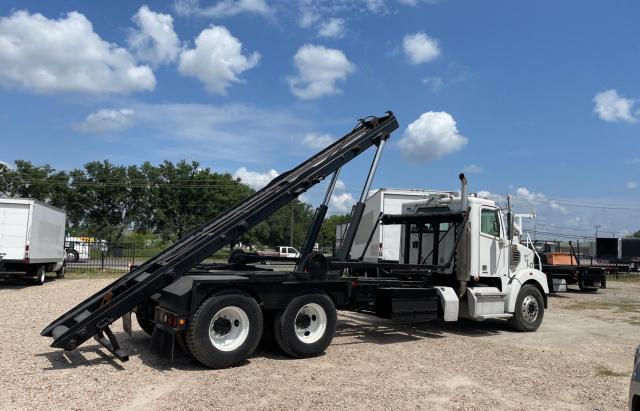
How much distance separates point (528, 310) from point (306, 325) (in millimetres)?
5693

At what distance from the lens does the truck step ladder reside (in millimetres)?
7113

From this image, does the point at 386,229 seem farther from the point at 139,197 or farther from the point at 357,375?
the point at 139,197

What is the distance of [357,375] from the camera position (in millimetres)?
7277

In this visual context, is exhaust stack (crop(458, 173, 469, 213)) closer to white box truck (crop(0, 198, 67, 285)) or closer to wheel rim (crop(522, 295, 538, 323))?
wheel rim (crop(522, 295, 538, 323))

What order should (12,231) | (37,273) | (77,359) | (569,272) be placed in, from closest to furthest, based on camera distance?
1. (77,359)
2. (12,231)
3. (37,273)
4. (569,272)

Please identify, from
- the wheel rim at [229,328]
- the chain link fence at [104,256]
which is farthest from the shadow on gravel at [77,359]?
the chain link fence at [104,256]

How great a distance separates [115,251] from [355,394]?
2737 centimetres

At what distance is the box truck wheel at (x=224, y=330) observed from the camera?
281 inches

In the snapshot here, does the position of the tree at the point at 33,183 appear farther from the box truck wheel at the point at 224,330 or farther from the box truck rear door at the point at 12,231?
the box truck wheel at the point at 224,330

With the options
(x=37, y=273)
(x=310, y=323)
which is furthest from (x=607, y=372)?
(x=37, y=273)

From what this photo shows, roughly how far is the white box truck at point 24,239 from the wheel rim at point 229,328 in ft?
46.2

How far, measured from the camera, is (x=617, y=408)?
6152 millimetres

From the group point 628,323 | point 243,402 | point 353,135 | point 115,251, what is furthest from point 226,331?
point 115,251

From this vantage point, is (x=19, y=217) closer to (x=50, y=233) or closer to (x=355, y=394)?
(x=50, y=233)
